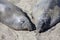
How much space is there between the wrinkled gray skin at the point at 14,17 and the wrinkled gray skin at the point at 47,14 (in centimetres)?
12

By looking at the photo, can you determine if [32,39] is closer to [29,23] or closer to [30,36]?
[30,36]

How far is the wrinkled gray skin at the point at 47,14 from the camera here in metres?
2.79

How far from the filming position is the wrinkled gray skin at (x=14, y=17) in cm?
281

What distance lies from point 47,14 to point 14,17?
1.38ft

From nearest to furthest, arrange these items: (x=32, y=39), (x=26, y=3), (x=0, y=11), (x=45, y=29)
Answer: (x=32, y=39) → (x=45, y=29) → (x=0, y=11) → (x=26, y=3)

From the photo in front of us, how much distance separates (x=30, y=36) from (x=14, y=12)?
463 mm

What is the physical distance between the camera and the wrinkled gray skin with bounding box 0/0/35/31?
281 cm

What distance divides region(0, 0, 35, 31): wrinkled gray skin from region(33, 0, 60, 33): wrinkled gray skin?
0.12 m

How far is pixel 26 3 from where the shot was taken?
338cm

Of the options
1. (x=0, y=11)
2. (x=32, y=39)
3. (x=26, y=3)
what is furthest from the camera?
(x=26, y=3)

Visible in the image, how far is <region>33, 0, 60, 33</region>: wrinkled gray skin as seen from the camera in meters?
2.79

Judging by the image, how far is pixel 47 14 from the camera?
2.87m

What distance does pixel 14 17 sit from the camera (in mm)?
2895

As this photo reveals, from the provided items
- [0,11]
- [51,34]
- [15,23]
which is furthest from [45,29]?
[0,11]
